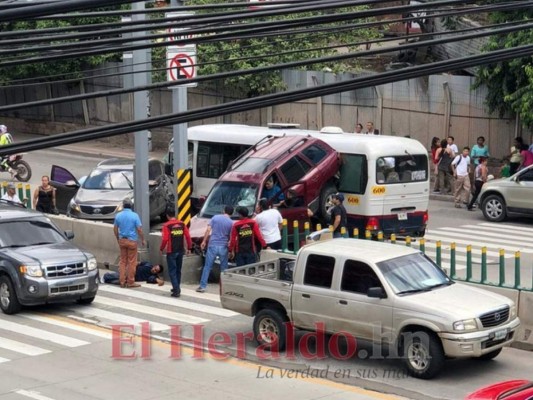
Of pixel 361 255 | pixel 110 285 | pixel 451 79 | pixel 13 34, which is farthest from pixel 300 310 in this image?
pixel 451 79

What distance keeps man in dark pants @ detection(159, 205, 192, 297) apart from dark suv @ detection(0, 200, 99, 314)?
1430mm

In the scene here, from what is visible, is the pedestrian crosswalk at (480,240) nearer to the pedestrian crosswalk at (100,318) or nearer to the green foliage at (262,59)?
the pedestrian crosswalk at (100,318)

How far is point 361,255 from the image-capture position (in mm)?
15023

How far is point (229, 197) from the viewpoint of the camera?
2286 cm

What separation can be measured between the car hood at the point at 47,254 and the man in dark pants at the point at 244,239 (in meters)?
2.64

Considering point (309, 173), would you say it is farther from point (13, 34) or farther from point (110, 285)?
point (13, 34)

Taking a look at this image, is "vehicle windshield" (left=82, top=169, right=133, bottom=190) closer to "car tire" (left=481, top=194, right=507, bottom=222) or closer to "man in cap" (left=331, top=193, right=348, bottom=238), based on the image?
"man in cap" (left=331, top=193, right=348, bottom=238)

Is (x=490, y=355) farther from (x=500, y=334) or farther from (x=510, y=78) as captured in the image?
(x=510, y=78)

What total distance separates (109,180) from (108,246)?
174 inches

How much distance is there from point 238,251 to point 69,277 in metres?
3.06

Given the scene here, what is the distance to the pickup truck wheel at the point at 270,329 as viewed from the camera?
51.0ft

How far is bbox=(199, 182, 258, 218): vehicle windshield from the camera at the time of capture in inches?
889

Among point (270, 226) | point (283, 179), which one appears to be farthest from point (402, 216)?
point (270, 226)

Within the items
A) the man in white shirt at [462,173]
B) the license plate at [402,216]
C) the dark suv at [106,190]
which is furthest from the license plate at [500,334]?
the man in white shirt at [462,173]
